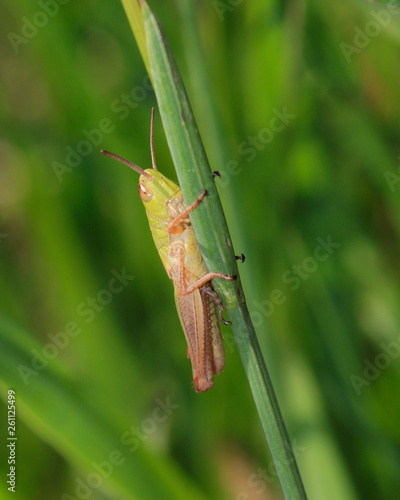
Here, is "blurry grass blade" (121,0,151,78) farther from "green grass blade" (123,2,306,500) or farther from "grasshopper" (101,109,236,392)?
"grasshopper" (101,109,236,392)

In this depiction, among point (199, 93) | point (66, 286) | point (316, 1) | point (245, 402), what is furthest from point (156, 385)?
point (316, 1)

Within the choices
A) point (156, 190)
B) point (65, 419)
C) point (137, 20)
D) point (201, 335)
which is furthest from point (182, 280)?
point (137, 20)

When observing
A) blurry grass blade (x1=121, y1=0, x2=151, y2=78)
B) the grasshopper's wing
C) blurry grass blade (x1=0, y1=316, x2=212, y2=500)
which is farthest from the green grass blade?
the grasshopper's wing

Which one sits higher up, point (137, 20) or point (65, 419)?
point (137, 20)

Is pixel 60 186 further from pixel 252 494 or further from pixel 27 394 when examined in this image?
pixel 252 494

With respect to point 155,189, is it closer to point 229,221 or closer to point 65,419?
point 229,221

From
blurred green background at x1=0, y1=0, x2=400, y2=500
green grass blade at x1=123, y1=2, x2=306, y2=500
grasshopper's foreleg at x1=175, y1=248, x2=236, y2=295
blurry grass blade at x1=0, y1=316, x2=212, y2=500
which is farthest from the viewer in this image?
blurred green background at x1=0, y1=0, x2=400, y2=500

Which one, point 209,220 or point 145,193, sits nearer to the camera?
point 209,220
